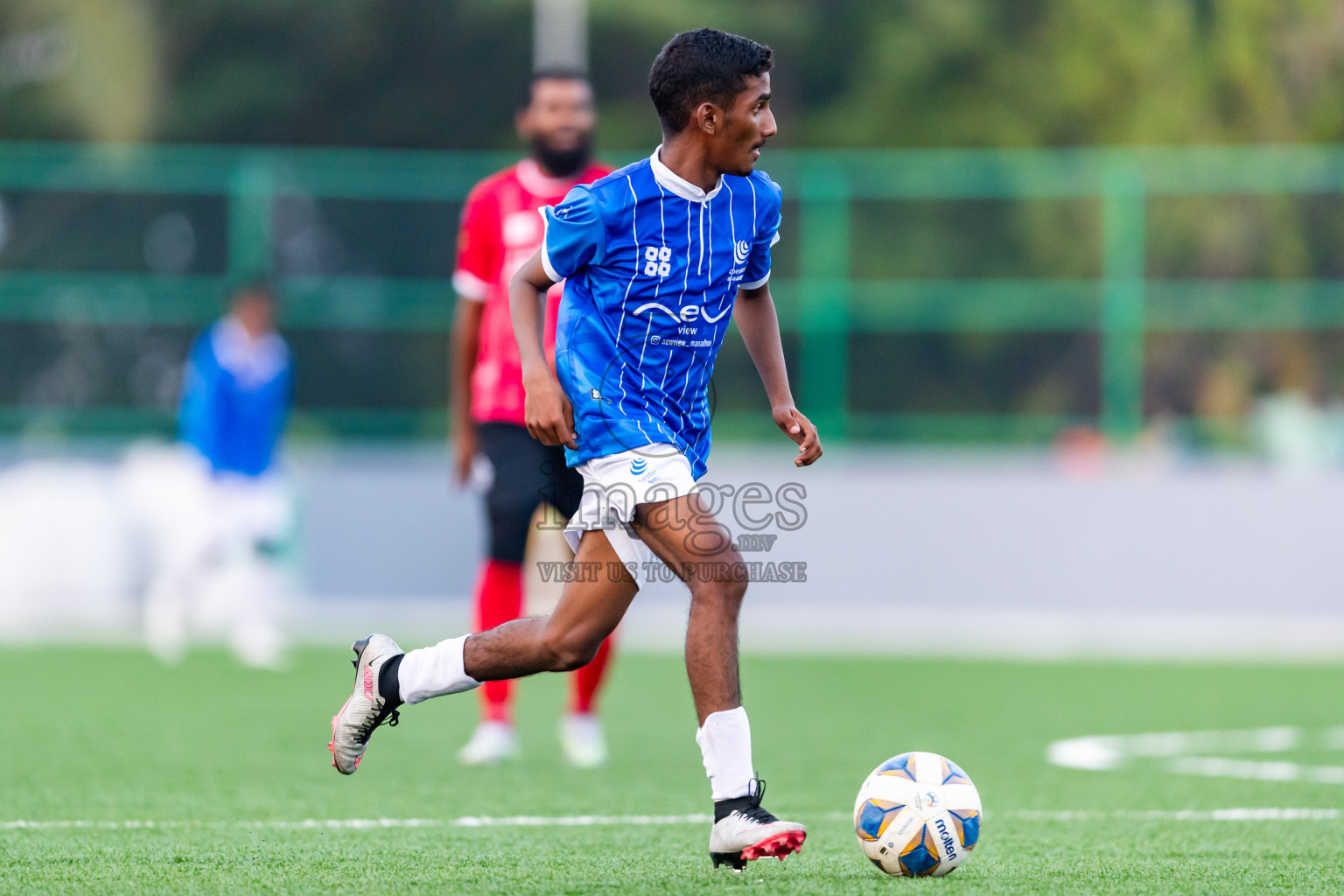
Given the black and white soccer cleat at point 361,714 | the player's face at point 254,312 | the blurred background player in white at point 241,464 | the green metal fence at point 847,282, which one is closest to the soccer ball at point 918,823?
the black and white soccer cleat at point 361,714

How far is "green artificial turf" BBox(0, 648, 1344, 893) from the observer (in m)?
4.54

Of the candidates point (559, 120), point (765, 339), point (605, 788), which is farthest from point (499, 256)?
point (765, 339)

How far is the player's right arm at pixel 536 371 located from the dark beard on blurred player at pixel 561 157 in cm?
246

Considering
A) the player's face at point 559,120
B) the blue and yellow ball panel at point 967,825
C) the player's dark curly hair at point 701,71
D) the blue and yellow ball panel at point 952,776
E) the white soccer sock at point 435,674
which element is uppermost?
the player's face at point 559,120

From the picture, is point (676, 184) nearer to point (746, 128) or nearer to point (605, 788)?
point (746, 128)

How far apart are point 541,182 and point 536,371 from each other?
2.81 m

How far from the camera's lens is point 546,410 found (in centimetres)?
460

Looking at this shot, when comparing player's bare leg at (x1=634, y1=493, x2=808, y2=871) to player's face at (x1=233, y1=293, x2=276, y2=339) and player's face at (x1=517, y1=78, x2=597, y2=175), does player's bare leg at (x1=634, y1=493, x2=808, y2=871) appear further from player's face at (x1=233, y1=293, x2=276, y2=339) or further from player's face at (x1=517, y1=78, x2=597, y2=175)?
player's face at (x1=233, y1=293, x2=276, y2=339)

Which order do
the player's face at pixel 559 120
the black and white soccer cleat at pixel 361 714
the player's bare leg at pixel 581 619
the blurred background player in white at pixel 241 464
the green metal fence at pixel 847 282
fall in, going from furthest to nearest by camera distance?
the green metal fence at pixel 847 282, the blurred background player in white at pixel 241 464, the player's face at pixel 559 120, the black and white soccer cleat at pixel 361 714, the player's bare leg at pixel 581 619

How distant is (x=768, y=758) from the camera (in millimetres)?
7461

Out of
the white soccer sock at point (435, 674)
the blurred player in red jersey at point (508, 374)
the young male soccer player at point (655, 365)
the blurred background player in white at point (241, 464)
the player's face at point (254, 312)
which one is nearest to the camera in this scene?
the young male soccer player at point (655, 365)

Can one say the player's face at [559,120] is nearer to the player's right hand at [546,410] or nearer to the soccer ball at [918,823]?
the player's right hand at [546,410]

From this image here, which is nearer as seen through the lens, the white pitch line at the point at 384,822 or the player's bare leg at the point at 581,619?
the player's bare leg at the point at 581,619

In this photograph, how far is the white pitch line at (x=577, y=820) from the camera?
5324 mm
